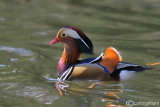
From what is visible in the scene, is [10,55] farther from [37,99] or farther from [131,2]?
[131,2]

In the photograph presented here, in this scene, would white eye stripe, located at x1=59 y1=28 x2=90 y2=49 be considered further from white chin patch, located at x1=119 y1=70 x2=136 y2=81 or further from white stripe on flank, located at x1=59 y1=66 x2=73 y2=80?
white chin patch, located at x1=119 y1=70 x2=136 y2=81

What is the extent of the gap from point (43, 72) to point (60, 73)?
18.4 inches

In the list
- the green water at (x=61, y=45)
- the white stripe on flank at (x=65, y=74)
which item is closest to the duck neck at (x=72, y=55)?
the white stripe on flank at (x=65, y=74)

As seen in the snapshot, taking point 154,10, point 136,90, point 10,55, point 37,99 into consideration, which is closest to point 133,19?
point 154,10

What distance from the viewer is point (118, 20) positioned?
10.6m

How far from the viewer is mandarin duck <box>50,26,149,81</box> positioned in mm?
5566

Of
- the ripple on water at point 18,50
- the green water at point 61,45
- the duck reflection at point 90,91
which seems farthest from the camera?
the ripple on water at point 18,50

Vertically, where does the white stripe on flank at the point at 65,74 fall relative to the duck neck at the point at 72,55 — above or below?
below

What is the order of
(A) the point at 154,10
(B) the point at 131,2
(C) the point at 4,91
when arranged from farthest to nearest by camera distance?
1. (B) the point at 131,2
2. (A) the point at 154,10
3. (C) the point at 4,91

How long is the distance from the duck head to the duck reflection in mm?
580

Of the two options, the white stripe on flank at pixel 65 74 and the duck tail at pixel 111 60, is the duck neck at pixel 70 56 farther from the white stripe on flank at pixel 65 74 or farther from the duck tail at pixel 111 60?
the duck tail at pixel 111 60

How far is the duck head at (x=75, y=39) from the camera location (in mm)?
5680

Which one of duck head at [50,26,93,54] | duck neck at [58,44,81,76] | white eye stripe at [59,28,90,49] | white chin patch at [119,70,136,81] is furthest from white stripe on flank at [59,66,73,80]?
white chin patch at [119,70,136,81]

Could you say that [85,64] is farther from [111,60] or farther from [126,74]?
[126,74]
